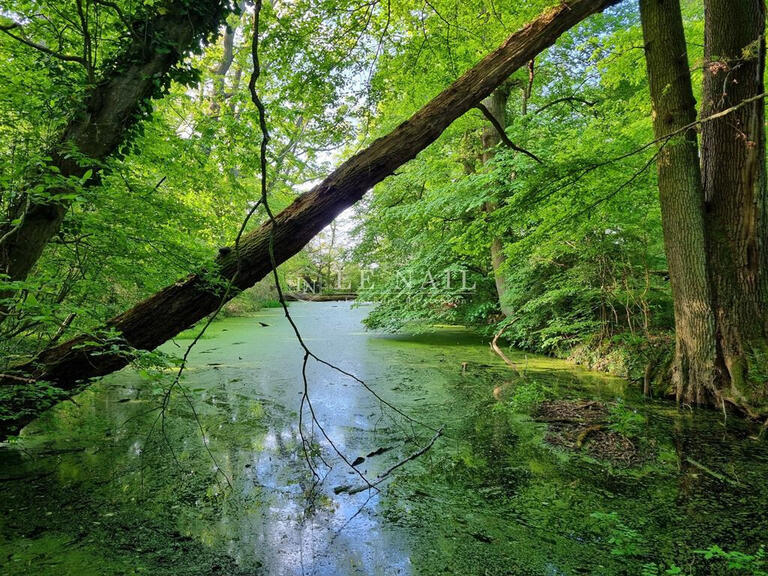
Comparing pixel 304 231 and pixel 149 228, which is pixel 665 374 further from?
→ pixel 149 228

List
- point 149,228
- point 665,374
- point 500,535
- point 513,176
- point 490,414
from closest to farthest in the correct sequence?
point 500,535 < point 149,228 < point 490,414 < point 665,374 < point 513,176

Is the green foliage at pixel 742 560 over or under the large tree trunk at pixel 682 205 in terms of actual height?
under

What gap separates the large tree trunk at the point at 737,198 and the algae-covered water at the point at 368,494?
2.01ft

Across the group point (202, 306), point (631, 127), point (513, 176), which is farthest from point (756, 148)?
point (202, 306)

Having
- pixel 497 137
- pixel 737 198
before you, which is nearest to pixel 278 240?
pixel 737 198

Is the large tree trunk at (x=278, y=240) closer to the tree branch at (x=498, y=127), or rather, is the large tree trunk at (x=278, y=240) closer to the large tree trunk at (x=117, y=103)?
the tree branch at (x=498, y=127)

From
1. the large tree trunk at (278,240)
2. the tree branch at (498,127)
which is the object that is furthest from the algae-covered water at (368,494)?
the tree branch at (498,127)

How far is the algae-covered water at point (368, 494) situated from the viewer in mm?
1508

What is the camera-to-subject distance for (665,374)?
358 cm

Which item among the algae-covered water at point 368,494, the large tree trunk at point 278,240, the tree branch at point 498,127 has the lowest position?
the algae-covered water at point 368,494

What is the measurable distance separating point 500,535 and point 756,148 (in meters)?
3.22

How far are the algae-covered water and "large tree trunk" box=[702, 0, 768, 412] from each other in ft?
2.01

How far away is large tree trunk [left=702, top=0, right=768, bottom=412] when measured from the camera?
2.96 meters

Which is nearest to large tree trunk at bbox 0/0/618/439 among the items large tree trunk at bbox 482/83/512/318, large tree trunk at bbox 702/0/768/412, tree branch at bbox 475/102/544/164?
tree branch at bbox 475/102/544/164
